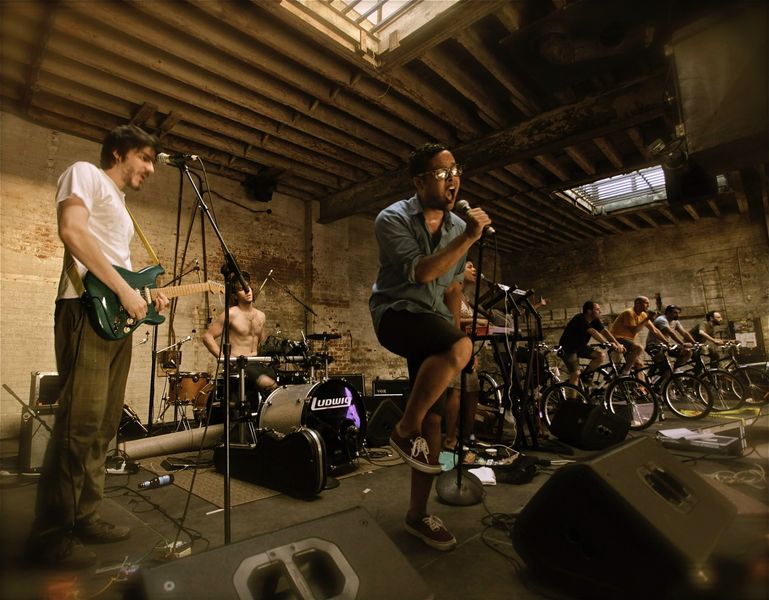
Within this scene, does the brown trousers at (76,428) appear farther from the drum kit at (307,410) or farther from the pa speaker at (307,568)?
the pa speaker at (307,568)

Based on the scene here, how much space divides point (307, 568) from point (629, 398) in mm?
6291

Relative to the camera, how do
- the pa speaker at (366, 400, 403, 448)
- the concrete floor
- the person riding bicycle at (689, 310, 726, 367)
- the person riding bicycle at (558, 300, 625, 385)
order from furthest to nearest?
the person riding bicycle at (689, 310, 726, 367) < the person riding bicycle at (558, 300, 625, 385) < the pa speaker at (366, 400, 403, 448) < the concrete floor

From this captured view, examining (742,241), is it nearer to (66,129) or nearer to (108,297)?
(108,297)

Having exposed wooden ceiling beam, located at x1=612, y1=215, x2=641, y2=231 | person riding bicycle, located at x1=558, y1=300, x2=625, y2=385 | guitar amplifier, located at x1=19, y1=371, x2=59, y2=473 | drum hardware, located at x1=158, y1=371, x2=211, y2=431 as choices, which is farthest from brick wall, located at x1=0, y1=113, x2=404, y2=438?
exposed wooden ceiling beam, located at x1=612, y1=215, x2=641, y2=231

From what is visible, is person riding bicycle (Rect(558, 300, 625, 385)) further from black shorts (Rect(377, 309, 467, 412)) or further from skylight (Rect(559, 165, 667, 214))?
black shorts (Rect(377, 309, 467, 412))

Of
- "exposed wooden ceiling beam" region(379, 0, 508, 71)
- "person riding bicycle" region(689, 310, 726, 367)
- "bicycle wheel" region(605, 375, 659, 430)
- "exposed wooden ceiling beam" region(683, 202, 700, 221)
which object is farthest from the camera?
"exposed wooden ceiling beam" region(683, 202, 700, 221)

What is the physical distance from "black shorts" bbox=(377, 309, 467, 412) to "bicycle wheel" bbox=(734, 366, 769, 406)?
764cm

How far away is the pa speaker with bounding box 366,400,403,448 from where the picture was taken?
15.5ft

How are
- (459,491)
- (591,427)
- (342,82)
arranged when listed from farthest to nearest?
(342,82) < (591,427) < (459,491)

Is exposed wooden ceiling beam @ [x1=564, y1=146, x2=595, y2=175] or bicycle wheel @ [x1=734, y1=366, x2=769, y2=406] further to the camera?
exposed wooden ceiling beam @ [x1=564, y1=146, x2=595, y2=175]

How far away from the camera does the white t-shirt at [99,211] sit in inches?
83.0

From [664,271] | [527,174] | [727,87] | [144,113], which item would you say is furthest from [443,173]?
[664,271]

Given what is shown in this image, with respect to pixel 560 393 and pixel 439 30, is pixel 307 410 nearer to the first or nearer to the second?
pixel 560 393

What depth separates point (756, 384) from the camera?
7.43 meters
